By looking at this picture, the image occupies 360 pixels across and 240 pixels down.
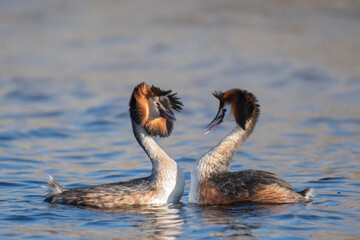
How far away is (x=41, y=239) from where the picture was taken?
8.06m

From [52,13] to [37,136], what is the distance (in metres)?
10.4

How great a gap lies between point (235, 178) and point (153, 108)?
5.11 feet

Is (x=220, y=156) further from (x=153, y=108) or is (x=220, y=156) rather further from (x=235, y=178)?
(x=153, y=108)

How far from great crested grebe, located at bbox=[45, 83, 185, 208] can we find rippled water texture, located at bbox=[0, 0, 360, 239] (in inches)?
9.5

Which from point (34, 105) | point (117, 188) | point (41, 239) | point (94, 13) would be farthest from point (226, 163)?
point (94, 13)

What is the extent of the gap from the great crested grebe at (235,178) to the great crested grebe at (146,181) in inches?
13.3

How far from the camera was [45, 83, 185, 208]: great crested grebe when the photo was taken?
9430 mm

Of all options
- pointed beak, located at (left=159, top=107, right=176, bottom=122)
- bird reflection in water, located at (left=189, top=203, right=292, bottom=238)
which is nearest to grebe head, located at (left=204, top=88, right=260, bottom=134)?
pointed beak, located at (left=159, top=107, right=176, bottom=122)

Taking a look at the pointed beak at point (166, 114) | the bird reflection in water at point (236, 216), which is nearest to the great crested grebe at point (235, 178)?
the bird reflection in water at point (236, 216)

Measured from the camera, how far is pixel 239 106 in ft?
32.6

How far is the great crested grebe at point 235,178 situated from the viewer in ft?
30.0

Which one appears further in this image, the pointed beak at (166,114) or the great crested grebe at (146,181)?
the pointed beak at (166,114)

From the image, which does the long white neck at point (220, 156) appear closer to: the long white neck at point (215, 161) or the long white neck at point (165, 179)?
the long white neck at point (215, 161)

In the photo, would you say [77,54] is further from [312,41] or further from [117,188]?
[117,188]
